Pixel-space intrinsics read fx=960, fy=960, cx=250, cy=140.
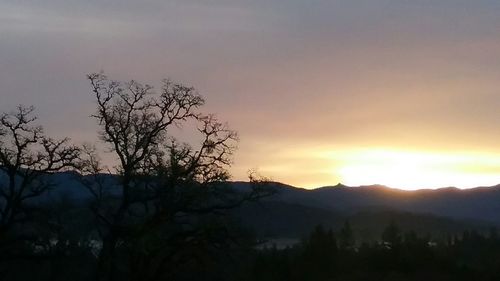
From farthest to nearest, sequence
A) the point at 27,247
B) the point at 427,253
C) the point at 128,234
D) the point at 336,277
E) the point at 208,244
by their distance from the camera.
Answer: the point at 427,253 → the point at 336,277 → the point at 27,247 → the point at 208,244 → the point at 128,234

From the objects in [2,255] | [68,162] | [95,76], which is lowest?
[2,255]

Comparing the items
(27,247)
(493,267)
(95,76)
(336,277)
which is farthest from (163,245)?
(493,267)

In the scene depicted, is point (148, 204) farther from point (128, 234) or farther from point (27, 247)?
A: point (27, 247)

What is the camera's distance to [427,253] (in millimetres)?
82688

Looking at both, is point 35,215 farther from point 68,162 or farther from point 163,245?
point 163,245

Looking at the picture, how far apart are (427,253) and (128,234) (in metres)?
44.2

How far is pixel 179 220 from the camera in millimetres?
49844

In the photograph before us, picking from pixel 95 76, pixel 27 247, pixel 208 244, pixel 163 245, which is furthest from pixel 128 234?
pixel 27 247

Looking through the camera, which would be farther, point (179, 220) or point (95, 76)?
point (179, 220)

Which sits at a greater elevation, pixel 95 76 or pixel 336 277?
pixel 95 76

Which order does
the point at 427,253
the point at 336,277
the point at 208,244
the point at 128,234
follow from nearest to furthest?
the point at 128,234 < the point at 208,244 < the point at 336,277 < the point at 427,253

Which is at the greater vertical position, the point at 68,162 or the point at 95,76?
the point at 95,76

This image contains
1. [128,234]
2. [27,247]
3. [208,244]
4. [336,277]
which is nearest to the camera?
[128,234]

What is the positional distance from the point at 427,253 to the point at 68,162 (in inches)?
1743
